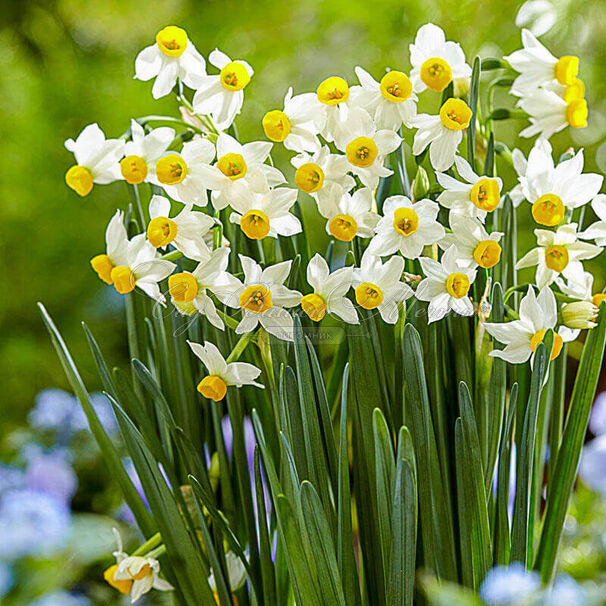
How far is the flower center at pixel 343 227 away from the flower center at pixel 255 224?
25mm

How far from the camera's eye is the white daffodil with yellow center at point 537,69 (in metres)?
0.27

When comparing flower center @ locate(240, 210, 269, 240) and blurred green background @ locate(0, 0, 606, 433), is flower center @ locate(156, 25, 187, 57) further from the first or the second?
blurred green background @ locate(0, 0, 606, 433)

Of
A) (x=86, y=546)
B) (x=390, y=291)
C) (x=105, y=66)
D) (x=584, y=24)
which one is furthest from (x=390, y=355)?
(x=105, y=66)

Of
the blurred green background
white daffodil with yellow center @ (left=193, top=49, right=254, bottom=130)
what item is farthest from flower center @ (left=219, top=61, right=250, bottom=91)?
the blurred green background

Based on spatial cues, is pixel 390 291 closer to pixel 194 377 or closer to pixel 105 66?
pixel 194 377

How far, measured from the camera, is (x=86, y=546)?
1.91 ft

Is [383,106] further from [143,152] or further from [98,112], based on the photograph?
[98,112]

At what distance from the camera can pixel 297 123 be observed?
10.0 inches

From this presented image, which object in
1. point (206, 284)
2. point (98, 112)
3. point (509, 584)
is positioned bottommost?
point (509, 584)

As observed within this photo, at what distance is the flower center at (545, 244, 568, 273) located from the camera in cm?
27

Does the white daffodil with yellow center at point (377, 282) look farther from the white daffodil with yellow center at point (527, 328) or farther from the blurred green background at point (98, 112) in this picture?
the blurred green background at point (98, 112)

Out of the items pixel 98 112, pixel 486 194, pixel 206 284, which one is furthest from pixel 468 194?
pixel 98 112

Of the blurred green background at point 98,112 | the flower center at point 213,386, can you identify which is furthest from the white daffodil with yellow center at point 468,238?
the blurred green background at point 98,112

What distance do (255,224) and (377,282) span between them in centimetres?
5
